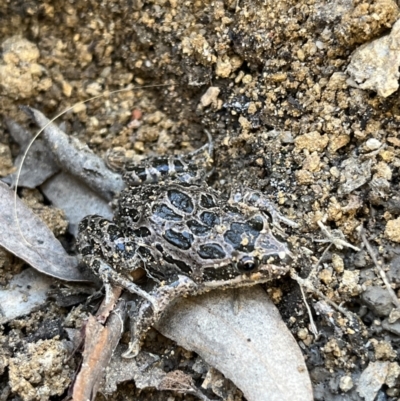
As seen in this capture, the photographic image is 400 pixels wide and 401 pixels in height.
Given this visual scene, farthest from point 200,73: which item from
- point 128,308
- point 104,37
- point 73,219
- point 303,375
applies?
point 303,375

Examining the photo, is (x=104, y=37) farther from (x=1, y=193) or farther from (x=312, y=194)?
(x=312, y=194)

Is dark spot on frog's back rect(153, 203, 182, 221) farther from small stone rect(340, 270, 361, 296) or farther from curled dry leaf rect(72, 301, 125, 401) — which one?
small stone rect(340, 270, 361, 296)

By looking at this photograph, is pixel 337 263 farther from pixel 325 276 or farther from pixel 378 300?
pixel 378 300

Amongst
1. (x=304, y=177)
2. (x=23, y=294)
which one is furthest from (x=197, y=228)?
(x=23, y=294)

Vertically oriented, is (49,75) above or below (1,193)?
above

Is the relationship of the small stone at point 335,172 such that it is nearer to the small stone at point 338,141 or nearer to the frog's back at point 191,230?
the small stone at point 338,141
